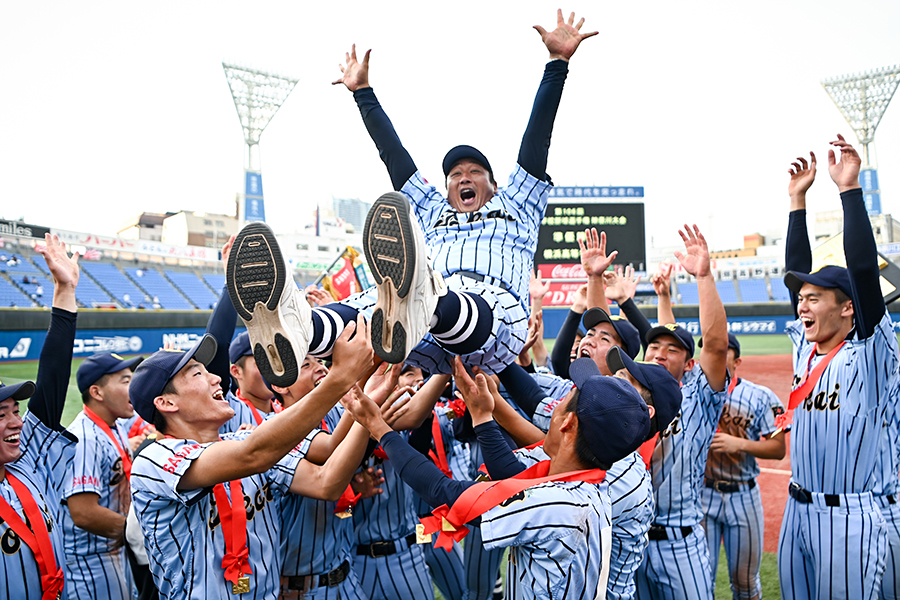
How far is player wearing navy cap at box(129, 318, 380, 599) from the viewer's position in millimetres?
2107

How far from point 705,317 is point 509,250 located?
1.07 m

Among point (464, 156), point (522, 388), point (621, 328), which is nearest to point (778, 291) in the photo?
point (621, 328)

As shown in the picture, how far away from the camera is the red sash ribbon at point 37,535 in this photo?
2350 mm

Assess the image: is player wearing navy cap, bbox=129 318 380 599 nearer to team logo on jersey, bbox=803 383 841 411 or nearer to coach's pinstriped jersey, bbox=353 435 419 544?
coach's pinstriped jersey, bbox=353 435 419 544

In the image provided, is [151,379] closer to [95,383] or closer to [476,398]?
[476,398]

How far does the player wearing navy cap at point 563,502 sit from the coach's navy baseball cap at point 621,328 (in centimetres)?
195

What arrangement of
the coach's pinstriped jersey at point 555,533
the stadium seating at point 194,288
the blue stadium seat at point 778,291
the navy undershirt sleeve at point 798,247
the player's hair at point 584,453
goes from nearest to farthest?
the coach's pinstriped jersey at point 555,533 < the player's hair at point 584,453 < the navy undershirt sleeve at point 798,247 < the stadium seating at point 194,288 < the blue stadium seat at point 778,291

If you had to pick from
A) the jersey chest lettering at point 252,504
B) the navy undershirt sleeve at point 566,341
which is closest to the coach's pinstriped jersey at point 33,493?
the jersey chest lettering at point 252,504

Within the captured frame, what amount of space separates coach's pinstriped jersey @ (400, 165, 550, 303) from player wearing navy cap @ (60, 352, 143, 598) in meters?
2.07

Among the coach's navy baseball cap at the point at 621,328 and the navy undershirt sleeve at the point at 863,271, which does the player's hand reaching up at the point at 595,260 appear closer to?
the coach's navy baseball cap at the point at 621,328

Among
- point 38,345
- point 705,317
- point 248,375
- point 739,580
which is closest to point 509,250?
point 705,317

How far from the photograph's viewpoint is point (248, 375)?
11.5 ft

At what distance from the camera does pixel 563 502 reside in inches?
75.4

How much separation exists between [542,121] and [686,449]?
189 cm
